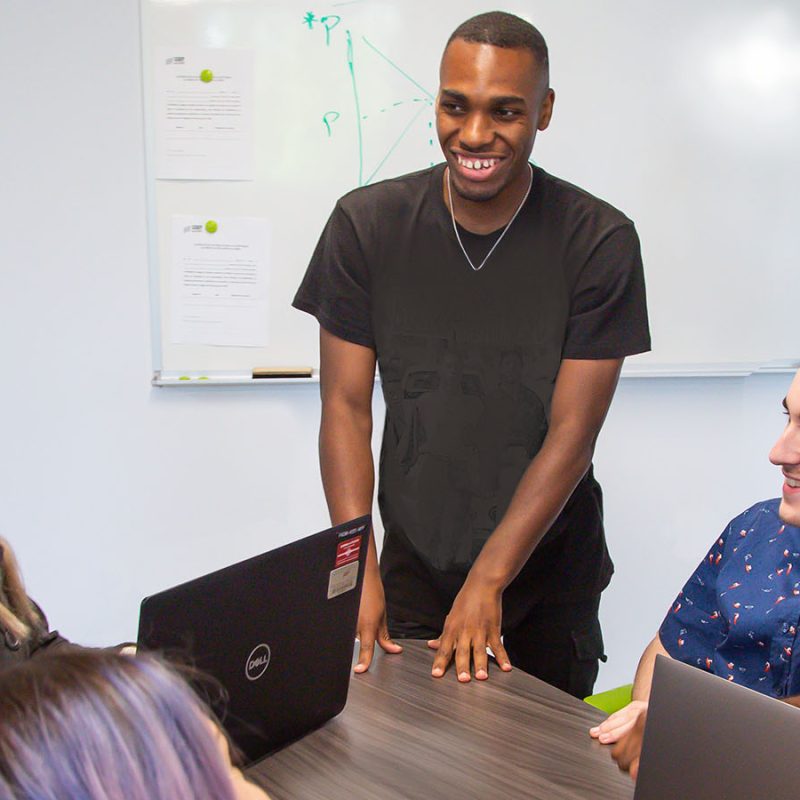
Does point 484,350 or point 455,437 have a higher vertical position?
point 484,350

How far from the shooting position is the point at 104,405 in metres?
2.64

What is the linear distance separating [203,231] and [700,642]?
5.37 feet

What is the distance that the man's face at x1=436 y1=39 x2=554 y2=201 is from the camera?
1654 mm

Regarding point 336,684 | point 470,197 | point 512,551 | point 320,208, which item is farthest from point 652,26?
point 336,684

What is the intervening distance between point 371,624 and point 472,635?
0.51 ft

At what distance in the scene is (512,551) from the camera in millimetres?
1664

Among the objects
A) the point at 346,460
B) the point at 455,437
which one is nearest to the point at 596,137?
the point at 455,437

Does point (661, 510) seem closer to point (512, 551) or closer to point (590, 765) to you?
point (512, 551)

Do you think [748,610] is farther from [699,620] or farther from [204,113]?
[204,113]

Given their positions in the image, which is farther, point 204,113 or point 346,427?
point 204,113

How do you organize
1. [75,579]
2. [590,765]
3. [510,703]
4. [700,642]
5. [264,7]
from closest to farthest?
[590,765] → [510,703] → [700,642] → [264,7] → [75,579]

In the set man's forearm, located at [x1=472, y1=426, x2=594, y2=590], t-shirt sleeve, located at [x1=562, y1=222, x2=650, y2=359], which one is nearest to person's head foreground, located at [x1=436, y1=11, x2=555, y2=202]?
t-shirt sleeve, located at [x1=562, y1=222, x2=650, y2=359]

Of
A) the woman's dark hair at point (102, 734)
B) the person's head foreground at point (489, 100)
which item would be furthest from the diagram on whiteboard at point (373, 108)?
the woman's dark hair at point (102, 734)

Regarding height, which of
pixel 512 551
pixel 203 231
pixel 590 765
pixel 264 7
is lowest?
pixel 590 765
